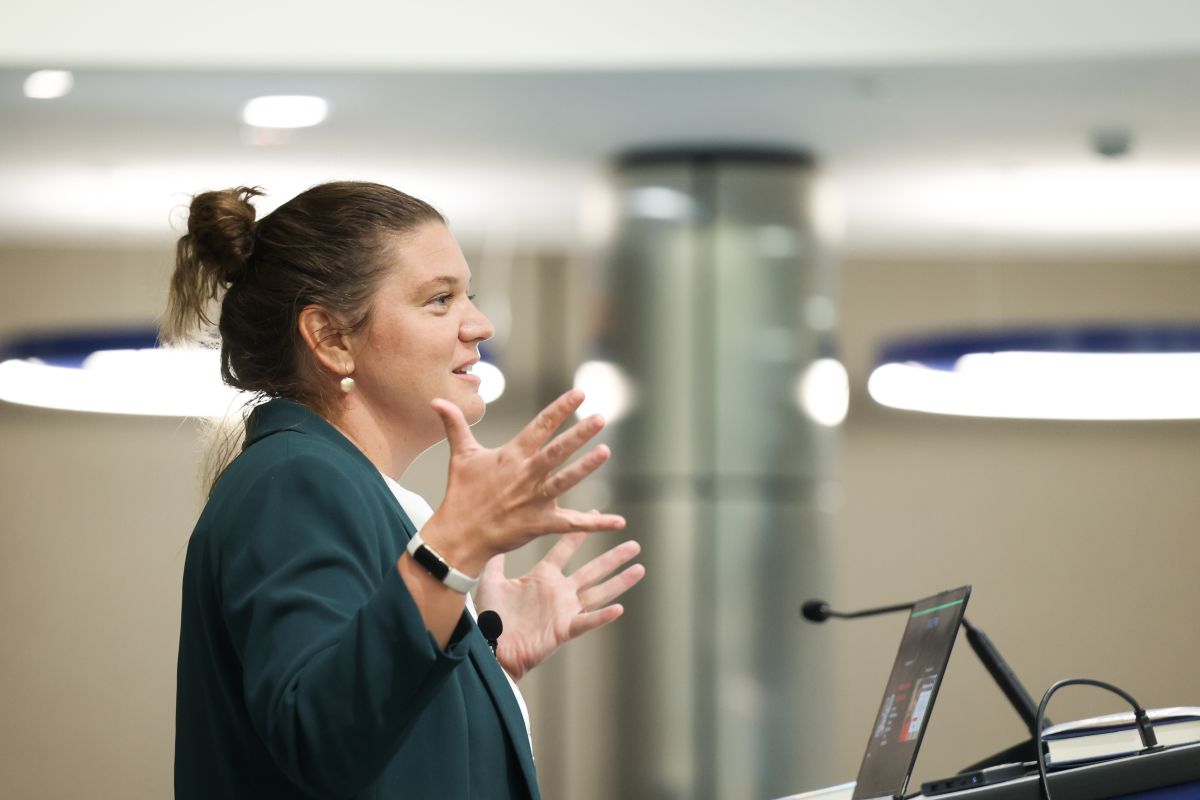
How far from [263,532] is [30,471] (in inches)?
279

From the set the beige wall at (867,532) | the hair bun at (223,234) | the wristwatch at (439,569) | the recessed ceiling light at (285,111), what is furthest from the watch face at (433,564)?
the beige wall at (867,532)

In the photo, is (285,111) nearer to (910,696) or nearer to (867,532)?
(910,696)

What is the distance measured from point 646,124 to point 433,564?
3.94 meters

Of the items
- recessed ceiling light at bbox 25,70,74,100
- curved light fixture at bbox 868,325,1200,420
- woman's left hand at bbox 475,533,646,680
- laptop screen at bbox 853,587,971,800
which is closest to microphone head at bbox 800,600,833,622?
laptop screen at bbox 853,587,971,800

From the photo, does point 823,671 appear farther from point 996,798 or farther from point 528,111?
point 996,798

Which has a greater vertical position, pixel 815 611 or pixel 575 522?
pixel 575 522

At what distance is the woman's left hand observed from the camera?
210 centimetres

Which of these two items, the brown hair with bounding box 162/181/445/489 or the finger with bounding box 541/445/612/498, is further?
the brown hair with bounding box 162/181/445/489

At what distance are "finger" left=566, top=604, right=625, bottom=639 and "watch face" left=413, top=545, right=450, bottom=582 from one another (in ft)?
2.27

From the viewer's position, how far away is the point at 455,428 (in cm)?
145

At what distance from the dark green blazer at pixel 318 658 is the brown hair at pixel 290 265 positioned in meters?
0.09

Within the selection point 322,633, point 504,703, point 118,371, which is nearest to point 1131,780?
point 504,703

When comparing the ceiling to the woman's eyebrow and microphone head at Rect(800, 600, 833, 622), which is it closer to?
microphone head at Rect(800, 600, 833, 622)

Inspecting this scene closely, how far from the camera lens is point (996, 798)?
1.66 m
